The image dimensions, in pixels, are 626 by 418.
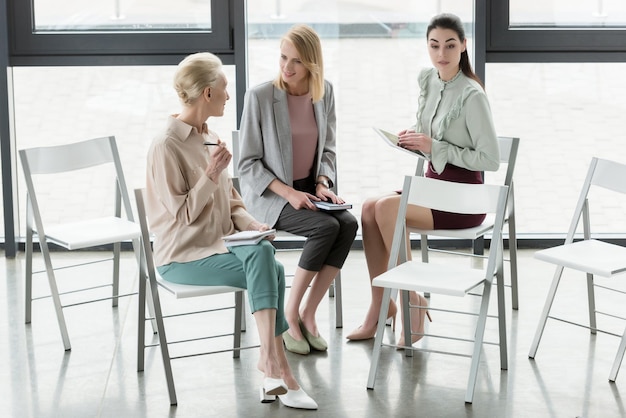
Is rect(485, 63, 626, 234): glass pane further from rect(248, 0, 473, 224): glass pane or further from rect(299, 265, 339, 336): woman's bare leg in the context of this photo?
rect(299, 265, 339, 336): woman's bare leg

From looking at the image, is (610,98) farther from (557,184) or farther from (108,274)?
(108,274)

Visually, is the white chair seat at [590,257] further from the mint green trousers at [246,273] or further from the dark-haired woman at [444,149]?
the mint green trousers at [246,273]

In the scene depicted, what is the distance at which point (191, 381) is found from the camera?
410 centimetres

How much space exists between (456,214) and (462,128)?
0.43 metres

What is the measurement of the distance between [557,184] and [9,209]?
11.9 ft

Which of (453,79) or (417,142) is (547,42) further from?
(417,142)

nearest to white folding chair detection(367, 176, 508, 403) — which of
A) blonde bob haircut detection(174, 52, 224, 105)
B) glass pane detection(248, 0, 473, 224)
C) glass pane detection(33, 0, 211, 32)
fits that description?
blonde bob haircut detection(174, 52, 224, 105)

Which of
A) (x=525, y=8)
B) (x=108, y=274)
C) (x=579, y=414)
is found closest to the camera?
(x=579, y=414)

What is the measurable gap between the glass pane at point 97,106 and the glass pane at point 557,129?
186cm

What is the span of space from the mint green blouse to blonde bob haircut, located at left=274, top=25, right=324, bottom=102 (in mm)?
615

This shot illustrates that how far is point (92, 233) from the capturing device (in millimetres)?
4629

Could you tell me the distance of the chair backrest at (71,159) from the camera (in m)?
4.75

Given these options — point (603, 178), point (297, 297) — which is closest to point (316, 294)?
point (297, 297)

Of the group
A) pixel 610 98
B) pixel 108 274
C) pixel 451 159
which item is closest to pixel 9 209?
pixel 108 274
